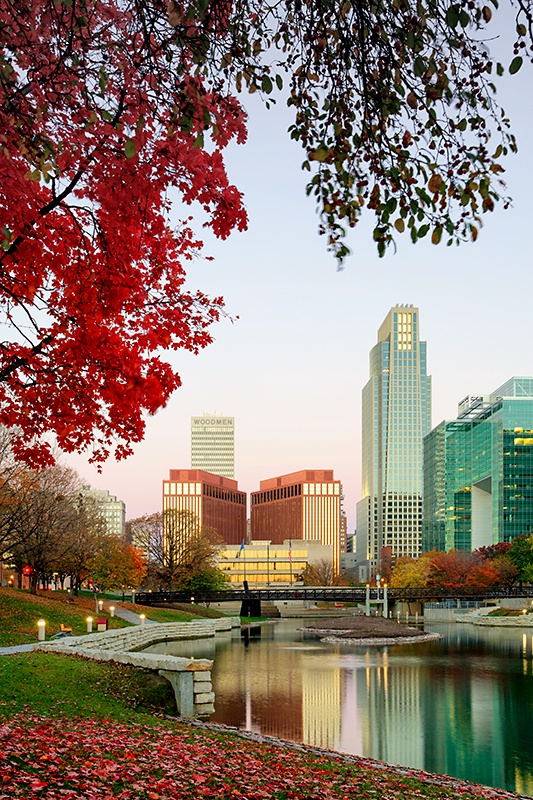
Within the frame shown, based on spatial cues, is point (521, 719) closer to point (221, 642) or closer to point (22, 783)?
point (22, 783)

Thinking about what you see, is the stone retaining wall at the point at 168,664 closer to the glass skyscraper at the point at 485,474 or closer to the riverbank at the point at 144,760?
the riverbank at the point at 144,760

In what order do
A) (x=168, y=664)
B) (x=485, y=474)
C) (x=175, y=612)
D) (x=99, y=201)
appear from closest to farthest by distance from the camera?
1. (x=99, y=201)
2. (x=168, y=664)
3. (x=175, y=612)
4. (x=485, y=474)

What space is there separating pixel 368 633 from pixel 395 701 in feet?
105

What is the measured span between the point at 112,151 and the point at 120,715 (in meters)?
12.6

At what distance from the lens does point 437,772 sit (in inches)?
664

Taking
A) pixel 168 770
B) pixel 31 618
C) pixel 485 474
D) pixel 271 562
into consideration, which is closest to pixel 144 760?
pixel 168 770

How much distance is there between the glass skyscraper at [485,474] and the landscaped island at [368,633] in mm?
84879

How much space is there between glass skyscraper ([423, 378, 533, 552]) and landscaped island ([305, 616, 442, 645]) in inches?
3342

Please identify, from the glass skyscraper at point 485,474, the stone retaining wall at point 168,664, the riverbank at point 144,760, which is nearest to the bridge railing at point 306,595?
the stone retaining wall at point 168,664

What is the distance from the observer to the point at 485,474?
155 meters

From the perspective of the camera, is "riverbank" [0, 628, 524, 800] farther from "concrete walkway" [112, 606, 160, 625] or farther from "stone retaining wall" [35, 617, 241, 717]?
"concrete walkway" [112, 606, 160, 625]

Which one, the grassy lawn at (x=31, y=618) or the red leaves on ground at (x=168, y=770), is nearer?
the red leaves on ground at (x=168, y=770)

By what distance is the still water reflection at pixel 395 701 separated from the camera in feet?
62.1

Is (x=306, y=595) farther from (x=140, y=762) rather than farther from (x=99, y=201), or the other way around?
(x=99, y=201)
